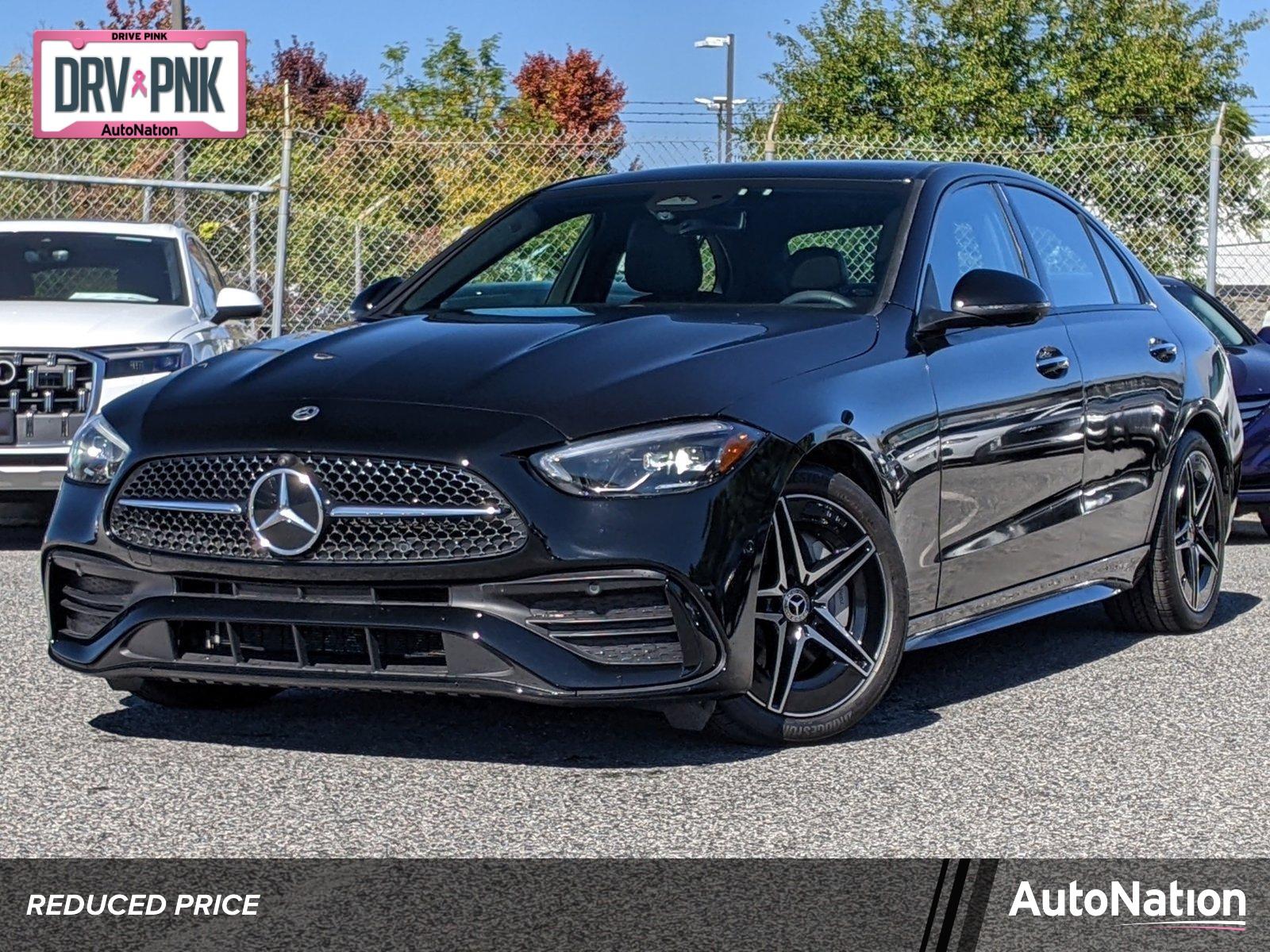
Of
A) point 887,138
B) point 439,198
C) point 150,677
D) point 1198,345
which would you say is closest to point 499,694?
point 150,677

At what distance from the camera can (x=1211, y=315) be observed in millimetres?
10852

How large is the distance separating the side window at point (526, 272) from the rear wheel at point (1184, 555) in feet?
7.17

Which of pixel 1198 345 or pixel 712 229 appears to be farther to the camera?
pixel 1198 345

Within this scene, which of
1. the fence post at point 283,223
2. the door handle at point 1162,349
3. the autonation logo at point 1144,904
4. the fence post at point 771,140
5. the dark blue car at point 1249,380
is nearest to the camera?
the autonation logo at point 1144,904

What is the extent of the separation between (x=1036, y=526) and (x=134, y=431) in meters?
2.64

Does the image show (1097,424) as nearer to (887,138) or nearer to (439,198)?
(439,198)

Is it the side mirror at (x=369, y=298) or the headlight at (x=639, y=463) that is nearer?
the headlight at (x=639, y=463)

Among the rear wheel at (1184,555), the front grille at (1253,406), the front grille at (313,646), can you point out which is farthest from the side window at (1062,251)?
the front grille at (1253,406)

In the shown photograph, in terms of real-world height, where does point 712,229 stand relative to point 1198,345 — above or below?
above

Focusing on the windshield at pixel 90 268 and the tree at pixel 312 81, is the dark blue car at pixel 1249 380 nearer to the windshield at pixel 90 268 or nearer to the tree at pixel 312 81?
the windshield at pixel 90 268

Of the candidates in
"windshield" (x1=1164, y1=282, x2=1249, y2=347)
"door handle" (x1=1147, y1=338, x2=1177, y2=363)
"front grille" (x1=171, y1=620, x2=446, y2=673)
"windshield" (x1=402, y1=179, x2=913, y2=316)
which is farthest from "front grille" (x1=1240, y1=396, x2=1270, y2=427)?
"front grille" (x1=171, y1=620, x2=446, y2=673)

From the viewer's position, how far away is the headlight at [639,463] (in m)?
4.79

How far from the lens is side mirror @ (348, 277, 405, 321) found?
6492 mm

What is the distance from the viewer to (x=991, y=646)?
7.12 metres
